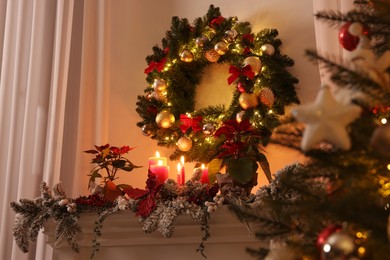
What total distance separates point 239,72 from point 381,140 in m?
1.38

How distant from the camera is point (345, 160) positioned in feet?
2.83

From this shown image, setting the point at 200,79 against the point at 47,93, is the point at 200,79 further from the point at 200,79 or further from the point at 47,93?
the point at 47,93

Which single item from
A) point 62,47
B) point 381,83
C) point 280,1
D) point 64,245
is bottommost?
point 64,245

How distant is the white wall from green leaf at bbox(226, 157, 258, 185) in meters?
0.40

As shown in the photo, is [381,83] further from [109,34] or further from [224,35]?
[109,34]

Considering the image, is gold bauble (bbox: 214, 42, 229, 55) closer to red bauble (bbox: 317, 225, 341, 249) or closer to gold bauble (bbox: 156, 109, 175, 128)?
gold bauble (bbox: 156, 109, 175, 128)

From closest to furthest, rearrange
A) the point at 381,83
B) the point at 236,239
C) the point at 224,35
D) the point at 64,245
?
1. the point at 381,83
2. the point at 236,239
3. the point at 64,245
4. the point at 224,35

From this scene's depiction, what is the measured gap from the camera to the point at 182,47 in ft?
7.65

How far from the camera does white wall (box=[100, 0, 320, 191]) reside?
2.20 m

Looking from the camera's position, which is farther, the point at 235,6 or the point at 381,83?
the point at 235,6

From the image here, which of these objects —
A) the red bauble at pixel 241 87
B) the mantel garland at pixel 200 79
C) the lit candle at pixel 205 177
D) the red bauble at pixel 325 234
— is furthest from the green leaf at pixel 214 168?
the red bauble at pixel 325 234

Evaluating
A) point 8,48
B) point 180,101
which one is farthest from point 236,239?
point 8,48

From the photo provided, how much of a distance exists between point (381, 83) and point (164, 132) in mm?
1491

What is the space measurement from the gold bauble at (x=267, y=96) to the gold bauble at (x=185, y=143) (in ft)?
1.06
